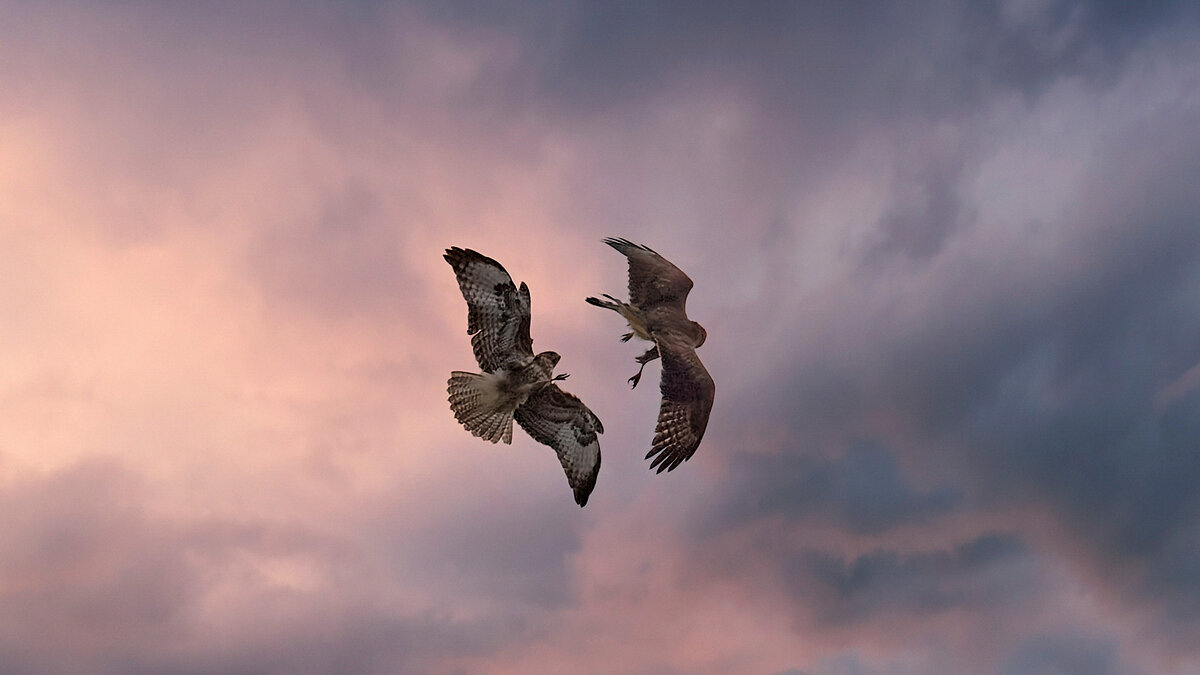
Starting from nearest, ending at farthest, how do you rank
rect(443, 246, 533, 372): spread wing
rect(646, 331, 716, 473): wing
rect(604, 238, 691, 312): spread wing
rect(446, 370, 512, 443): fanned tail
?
rect(443, 246, 533, 372): spread wing → rect(446, 370, 512, 443): fanned tail → rect(646, 331, 716, 473): wing → rect(604, 238, 691, 312): spread wing

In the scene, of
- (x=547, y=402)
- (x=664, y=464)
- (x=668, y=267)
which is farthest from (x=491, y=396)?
(x=668, y=267)

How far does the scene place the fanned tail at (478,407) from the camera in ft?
72.7

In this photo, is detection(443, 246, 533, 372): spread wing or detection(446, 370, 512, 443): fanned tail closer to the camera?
detection(443, 246, 533, 372): spread wing

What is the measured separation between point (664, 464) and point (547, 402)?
132 inches

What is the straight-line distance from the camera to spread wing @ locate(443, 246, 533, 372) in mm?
21375

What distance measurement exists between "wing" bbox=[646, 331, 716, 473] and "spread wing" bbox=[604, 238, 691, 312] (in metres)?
4.13

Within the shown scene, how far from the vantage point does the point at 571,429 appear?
76.4ft

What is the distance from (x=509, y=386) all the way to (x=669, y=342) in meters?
5.24

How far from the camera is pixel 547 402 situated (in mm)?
23156

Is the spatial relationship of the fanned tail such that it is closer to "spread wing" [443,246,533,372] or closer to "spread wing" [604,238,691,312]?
"spread wing" [443,246,533,372]

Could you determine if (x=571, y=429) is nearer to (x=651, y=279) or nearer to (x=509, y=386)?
(x=509, y=386)

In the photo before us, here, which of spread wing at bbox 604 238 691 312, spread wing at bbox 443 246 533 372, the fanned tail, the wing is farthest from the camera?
spread wing at bbox 604 238 691 312

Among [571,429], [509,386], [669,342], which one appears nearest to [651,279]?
[669,342]

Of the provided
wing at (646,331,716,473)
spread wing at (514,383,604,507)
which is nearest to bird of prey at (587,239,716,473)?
wing at (646,331,716,473)
